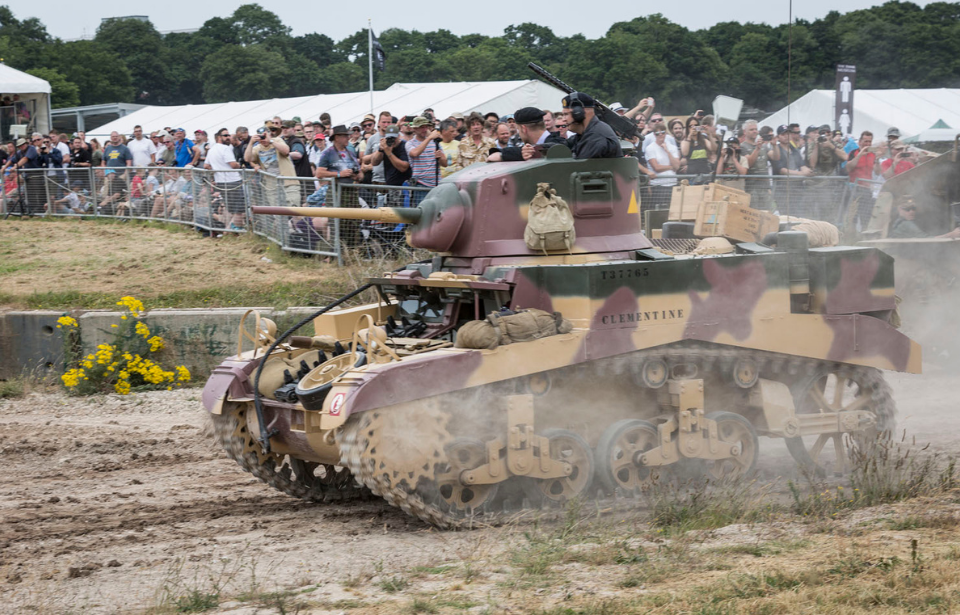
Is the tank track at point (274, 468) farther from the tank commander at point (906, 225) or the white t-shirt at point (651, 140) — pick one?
the tank commander at point (906, 225)

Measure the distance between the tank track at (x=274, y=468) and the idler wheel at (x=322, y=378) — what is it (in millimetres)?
894

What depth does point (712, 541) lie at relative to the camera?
24.5 ft

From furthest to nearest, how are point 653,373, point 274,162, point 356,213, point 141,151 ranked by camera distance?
point 141,151 → point 274,162 → point 356,213 → point 653,373

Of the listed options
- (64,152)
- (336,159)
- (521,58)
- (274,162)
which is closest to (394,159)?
(336,159)

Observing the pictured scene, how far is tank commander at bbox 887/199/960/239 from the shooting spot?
16.2m

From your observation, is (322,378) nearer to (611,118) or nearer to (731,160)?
(611,118)

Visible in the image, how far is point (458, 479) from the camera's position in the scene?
8180mm

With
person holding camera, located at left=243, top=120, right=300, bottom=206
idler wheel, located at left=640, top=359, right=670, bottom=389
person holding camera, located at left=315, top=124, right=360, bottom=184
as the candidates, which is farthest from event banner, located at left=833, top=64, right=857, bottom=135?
idler wheel, located at left=640, top=359, right=670, bottom=389

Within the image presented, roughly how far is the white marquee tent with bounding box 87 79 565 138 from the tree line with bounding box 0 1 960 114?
625 centimetres

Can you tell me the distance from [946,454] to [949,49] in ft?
46.9

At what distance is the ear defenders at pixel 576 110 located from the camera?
9430 millimetres

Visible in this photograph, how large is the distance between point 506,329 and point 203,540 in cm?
268

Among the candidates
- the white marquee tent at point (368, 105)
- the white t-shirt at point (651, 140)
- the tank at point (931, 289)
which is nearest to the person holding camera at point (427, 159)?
the white t-shirt at point (651, 140)

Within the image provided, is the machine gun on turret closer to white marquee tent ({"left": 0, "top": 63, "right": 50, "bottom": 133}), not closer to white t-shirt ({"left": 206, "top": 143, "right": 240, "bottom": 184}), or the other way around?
white t-shirt ({"left": 206, "top": 143, "right": 240, "bottom": 184})
